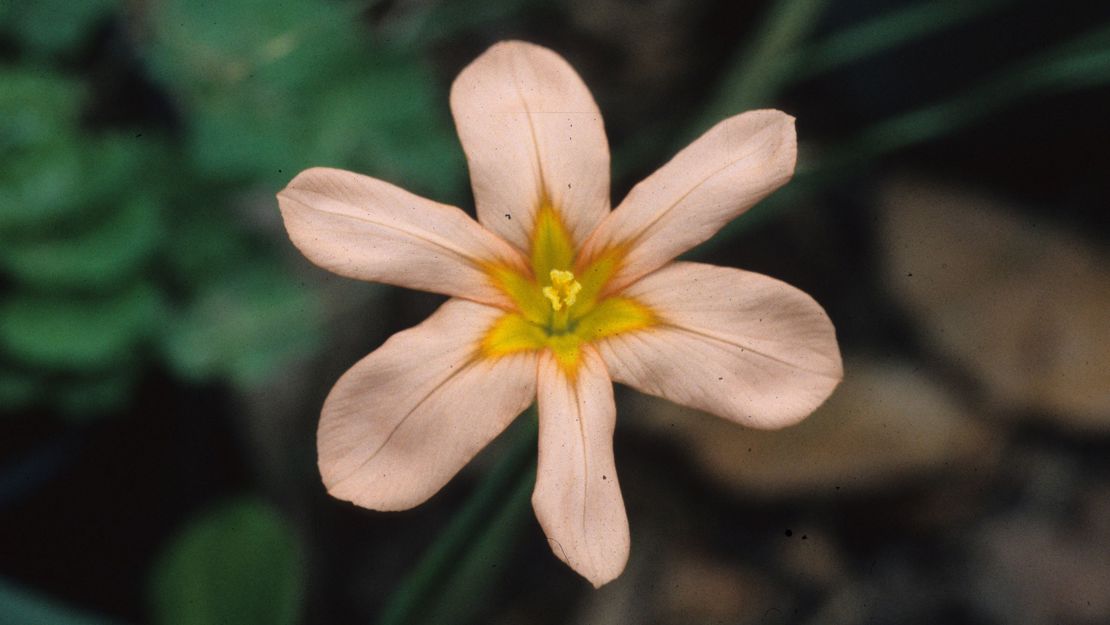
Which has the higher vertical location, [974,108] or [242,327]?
[974,108]

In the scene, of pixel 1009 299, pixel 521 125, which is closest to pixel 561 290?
pixel 521 125

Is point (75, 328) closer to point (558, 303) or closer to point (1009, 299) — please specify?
point (558, 303)

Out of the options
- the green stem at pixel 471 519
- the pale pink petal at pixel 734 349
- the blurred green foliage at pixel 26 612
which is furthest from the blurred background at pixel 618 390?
the pale pink petal at pixel 734 349

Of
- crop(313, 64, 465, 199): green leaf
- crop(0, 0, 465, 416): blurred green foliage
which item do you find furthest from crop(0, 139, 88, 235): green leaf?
crop(313, 64, 465, 199): green leaf

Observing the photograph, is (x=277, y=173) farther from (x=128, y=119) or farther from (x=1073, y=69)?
(x=1073, y=69)

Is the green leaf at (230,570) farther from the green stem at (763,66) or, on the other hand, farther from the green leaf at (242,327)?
the green stem at (763,66)

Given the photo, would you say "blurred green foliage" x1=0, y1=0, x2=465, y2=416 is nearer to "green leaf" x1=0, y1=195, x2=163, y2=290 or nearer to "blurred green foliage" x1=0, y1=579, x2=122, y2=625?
"green leaf" x1=0, y1=195, x2=163, y2=290
